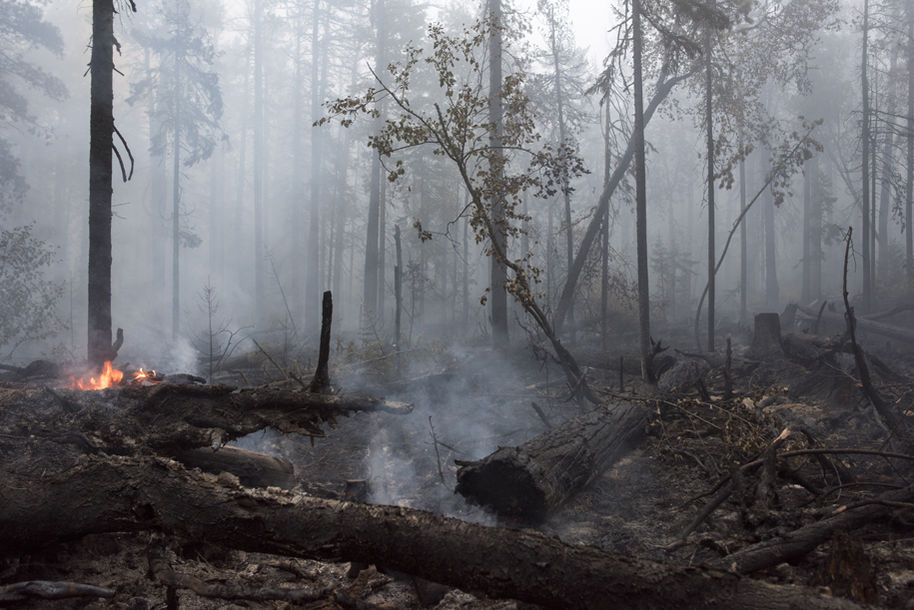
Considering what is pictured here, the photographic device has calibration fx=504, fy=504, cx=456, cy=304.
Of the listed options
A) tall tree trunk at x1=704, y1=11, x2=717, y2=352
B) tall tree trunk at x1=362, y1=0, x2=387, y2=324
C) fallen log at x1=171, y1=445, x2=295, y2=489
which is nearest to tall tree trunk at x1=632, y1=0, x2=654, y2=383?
tall tree trunk at x1=704, y1=11, x2=717, y2=352

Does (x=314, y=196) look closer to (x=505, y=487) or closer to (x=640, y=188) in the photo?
(x=640, y=188)

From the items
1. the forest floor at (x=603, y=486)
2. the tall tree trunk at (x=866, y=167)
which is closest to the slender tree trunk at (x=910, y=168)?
the tall tree trunk at (x=866, y=167)

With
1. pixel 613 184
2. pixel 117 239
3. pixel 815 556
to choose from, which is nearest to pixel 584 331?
pixel 613 184

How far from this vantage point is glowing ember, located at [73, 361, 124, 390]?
6.71 m

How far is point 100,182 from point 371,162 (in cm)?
1986

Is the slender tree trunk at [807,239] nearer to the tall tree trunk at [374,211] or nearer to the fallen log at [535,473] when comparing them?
the tall tree trunk at [374,211]

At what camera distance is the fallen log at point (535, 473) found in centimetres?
479

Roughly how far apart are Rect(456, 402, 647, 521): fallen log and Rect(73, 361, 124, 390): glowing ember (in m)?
5.06

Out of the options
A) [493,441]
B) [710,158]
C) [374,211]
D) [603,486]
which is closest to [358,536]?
[603,486]

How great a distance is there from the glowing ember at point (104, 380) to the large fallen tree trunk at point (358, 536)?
3.71 m

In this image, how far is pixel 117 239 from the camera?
4438 centimetres

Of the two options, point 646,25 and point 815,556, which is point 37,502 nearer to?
point 815,556

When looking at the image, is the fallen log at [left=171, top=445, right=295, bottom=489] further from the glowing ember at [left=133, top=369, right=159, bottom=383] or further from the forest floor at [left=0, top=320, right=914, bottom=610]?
the glowing ember at [left=133, top=369, right=159, bottom=383]

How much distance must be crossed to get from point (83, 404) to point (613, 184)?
11738mm
